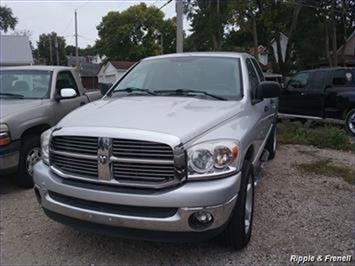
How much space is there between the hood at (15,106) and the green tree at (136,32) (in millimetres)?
57178

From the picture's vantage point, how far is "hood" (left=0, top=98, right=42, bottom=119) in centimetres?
593

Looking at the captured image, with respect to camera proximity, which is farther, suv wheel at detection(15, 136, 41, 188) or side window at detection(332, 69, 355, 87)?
side window at detection(332, 69, 355, 87)

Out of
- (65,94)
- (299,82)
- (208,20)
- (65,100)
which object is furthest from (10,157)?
(208,20)

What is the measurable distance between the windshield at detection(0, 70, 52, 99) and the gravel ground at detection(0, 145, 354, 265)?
5.64 ft

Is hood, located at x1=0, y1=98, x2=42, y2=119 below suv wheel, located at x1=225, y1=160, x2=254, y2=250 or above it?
above

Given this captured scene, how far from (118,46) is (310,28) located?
126 feet

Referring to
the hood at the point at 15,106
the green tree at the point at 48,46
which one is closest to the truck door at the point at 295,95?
the hood at the point at 15,106

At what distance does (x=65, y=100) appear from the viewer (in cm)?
716

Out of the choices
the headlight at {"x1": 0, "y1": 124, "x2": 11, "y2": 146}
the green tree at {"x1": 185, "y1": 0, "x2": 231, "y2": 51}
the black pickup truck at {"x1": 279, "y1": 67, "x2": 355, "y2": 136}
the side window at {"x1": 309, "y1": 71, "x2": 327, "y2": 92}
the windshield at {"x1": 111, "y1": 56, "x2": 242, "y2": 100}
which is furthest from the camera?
the green tree at {"x1": 185, "y1": 0, "x2": 231, "y2": 51}

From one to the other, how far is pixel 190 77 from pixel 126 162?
184 cm

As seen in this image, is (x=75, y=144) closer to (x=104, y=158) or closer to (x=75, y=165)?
(x=75, y=165)

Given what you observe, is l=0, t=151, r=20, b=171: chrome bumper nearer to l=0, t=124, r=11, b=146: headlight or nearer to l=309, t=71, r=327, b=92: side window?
l=0, t=124, r=11, b=146: headlight

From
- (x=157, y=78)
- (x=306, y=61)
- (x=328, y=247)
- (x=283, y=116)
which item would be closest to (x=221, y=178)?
(x=328, y=247)

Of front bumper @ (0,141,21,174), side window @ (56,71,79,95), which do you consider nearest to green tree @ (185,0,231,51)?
side window @ (56,71,79,95)
